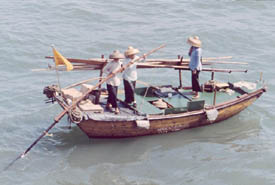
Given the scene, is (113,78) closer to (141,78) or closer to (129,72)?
(129,72)

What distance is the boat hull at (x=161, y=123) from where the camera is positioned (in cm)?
1354

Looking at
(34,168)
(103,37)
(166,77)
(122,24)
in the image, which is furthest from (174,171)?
(122,24)

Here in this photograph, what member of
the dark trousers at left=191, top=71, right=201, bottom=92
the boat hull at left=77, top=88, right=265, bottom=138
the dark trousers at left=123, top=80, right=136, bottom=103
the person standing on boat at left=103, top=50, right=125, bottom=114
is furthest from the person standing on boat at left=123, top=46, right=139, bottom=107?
the dark trousers at left=191, top=71, right=201, bottom=92

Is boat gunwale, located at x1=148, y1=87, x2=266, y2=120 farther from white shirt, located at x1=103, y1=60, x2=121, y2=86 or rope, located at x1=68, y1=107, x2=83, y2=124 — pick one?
rope, located at x1=68, y1=107, x2=83, y2=124

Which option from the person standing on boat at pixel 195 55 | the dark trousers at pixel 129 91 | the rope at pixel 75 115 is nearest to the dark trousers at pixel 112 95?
the dark trousers at pixel 129 91

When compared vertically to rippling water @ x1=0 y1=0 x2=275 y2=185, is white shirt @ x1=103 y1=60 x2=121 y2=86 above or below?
above

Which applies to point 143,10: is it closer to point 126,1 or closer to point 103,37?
point 126,1

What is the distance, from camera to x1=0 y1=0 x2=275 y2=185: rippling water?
42.4ft

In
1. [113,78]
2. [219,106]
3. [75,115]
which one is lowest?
[219,106]

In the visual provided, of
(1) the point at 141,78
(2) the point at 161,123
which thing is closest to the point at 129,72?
(2) the point at 161,123

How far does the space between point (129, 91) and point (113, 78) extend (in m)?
0.79

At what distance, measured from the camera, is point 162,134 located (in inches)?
572

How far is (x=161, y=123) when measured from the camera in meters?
14.1

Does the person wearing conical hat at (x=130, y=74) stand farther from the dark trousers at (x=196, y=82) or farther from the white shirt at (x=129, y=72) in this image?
the dark trousers at (x=196, y=82)
